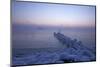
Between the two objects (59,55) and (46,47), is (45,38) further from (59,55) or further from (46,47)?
(59,55)

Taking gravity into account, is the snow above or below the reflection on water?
below

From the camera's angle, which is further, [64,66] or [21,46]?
[64,66]

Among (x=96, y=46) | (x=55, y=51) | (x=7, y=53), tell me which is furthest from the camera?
(x=96, y=46)

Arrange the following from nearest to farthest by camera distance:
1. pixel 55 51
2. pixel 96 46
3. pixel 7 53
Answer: pixel 7 53 < pixel 55 51 < pixel 96 46

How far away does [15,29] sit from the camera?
2498mm

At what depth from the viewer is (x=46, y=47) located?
2639 millimetres

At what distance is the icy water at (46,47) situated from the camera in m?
2.52

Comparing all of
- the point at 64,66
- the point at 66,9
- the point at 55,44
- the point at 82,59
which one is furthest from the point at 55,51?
the point at 66,9

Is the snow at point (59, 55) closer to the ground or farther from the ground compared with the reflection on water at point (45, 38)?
closer to the ground

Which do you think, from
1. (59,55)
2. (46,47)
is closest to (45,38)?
(46,47)

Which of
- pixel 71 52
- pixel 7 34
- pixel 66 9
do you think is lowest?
pixel 71 52

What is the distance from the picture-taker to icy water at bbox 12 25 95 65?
2.52 metres

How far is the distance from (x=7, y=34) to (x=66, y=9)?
932mm

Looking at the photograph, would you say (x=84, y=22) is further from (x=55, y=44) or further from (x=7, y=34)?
(x=7, y=34)
